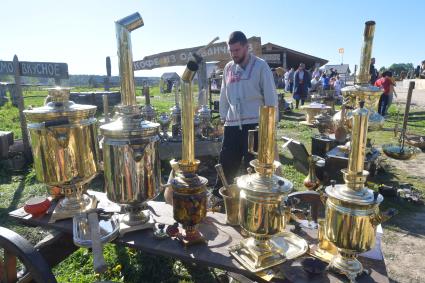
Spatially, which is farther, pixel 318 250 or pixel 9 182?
pixel 9 182

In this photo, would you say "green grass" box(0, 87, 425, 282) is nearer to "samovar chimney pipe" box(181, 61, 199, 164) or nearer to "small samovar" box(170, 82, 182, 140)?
"small samovar" box(170, 82, 182, 140)

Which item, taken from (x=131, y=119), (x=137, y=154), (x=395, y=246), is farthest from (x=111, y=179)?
(x=395, y=246)

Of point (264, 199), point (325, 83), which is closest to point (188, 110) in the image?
point (264, 199)

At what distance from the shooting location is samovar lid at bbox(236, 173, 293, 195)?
4.21 ft

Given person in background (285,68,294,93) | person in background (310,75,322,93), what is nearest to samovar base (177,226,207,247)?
person in background (285,68,294,93)

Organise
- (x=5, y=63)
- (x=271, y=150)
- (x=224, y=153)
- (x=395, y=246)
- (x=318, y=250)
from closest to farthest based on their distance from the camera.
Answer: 1. (x=271, y=150)
2. (x=318, y=250)
3. (x=395, y=246)
4. (x=224, y=153)
5. (x=5, y=63)

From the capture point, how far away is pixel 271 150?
1.31m

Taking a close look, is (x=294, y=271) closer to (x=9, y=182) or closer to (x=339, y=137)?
(x=339, y=137)

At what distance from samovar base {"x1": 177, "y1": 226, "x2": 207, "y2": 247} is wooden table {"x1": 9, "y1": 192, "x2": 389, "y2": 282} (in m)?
0.02

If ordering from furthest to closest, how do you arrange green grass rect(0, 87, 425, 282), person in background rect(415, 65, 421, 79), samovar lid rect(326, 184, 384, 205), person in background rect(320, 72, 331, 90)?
person in background rect(415, 65, 421, 79)
person in background rect(320, 72, 331, 90)
green grass rect(0, 87, 425, 282)
samovar lid rect(326, 184, 384, 205)

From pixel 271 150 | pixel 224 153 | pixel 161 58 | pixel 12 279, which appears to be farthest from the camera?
pixel 161 58

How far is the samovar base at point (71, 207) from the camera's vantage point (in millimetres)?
1920

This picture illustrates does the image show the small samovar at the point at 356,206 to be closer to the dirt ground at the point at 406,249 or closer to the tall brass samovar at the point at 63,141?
the tall brass samovar at the point at 63,141

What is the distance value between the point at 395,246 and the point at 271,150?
2.44m
